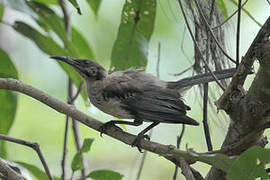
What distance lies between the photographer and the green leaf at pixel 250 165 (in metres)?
1.92

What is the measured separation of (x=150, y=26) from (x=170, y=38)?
327 cm

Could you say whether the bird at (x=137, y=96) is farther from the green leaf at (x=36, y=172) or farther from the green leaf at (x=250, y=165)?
the green leaf at (x=250, y=165)

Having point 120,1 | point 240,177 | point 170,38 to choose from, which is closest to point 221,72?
point 240,177

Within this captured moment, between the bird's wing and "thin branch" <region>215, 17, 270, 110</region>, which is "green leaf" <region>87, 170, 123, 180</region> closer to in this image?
the bird's wing

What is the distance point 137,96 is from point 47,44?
1026 millimetres

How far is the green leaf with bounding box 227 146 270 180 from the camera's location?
1.92 m

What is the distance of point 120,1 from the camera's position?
762 cm

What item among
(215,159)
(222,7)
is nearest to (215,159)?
(215,159)

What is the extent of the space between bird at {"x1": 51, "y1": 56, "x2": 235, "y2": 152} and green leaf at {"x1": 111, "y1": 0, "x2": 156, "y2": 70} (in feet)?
0.43

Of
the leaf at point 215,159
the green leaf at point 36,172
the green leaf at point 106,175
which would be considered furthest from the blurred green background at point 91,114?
the leaf at point 215,159

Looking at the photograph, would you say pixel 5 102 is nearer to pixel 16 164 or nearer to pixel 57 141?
pixel 16 164

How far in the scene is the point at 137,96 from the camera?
3.64 m

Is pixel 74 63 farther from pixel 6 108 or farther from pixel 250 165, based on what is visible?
pixel 250 165

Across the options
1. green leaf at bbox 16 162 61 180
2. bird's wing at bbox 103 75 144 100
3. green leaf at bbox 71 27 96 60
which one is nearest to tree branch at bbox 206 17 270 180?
bird's wing at bbox 103 75 144 100
